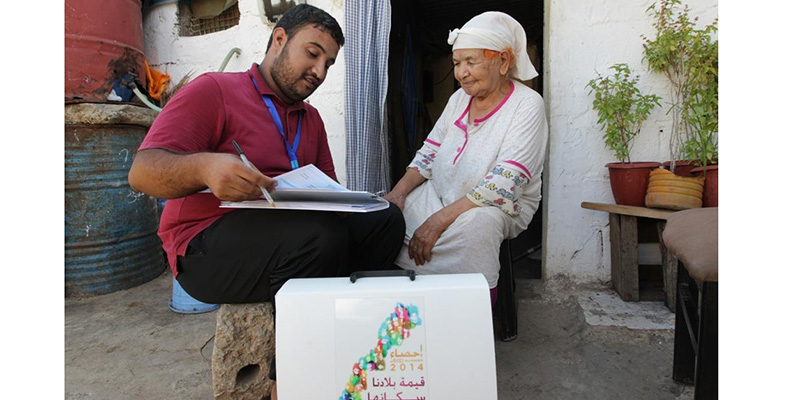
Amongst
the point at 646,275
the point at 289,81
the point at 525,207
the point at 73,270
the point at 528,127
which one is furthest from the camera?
the point at 73,270

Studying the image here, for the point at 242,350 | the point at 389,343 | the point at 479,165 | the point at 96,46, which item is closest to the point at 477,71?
the point at 479,165

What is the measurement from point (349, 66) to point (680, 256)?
223 centimetres

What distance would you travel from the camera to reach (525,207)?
206 centimetres

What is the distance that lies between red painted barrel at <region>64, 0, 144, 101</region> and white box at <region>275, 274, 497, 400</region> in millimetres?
3034

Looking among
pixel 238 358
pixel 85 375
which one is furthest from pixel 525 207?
pixel 85 375

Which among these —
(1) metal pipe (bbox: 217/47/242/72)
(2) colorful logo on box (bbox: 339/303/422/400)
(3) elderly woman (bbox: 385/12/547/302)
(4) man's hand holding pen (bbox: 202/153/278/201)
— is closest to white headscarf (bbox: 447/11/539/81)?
(3) elderly woman (bbox: 385/12/547/302)

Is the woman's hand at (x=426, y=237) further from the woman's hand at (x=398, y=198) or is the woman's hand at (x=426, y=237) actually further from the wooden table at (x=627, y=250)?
the wooden table at (x=627, y=250)

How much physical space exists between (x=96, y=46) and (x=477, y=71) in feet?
9.35

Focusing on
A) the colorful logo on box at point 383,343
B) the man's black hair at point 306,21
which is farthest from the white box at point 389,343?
the man's black hair at point 306,21

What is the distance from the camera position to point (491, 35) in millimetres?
1948

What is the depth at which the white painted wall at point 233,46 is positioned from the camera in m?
3.22

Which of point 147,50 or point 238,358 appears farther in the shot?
point 147,50

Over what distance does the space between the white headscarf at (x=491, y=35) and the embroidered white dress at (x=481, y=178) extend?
20 centimetres

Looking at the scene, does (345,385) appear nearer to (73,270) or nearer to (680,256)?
(680,256)
